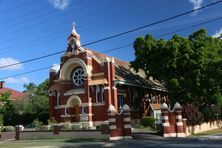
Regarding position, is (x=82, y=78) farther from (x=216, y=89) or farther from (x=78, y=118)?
(x=216, y=89)

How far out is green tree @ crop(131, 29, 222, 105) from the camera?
3475 centimetres

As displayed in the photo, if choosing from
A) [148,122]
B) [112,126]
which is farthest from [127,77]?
[112,126]

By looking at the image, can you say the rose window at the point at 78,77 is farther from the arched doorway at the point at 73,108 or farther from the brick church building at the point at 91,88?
the arched doorway at the point at 73,108

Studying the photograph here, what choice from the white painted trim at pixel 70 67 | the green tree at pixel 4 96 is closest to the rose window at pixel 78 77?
the white painted trim at pixel 70 67

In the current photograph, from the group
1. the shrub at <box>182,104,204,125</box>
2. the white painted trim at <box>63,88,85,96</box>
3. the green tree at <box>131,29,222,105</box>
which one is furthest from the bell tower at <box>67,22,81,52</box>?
the shrub at <box>182,104,204,125</box>

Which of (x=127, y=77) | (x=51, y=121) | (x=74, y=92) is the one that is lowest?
(x=51, y=121)

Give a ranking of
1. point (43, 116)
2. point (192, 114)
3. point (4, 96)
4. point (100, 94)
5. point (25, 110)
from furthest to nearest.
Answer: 1. point (4, 96)
2. point (43, 116)
3. point (25, 110)
4. point (100, 94)
5. point (192, 114)

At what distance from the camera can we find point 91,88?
4009cm

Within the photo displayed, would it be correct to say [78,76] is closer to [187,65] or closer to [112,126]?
[187,65]

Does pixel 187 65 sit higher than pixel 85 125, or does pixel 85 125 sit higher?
pixel 187 65

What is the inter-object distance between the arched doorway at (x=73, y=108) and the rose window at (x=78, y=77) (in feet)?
6.22

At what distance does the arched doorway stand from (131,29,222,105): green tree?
8.69 m

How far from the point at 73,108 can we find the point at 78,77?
3474mm

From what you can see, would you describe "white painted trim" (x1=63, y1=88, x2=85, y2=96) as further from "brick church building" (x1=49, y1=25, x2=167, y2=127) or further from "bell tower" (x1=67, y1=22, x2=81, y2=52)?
"bell tower" (x1=67, y1=22, x2=81, y2=52)
